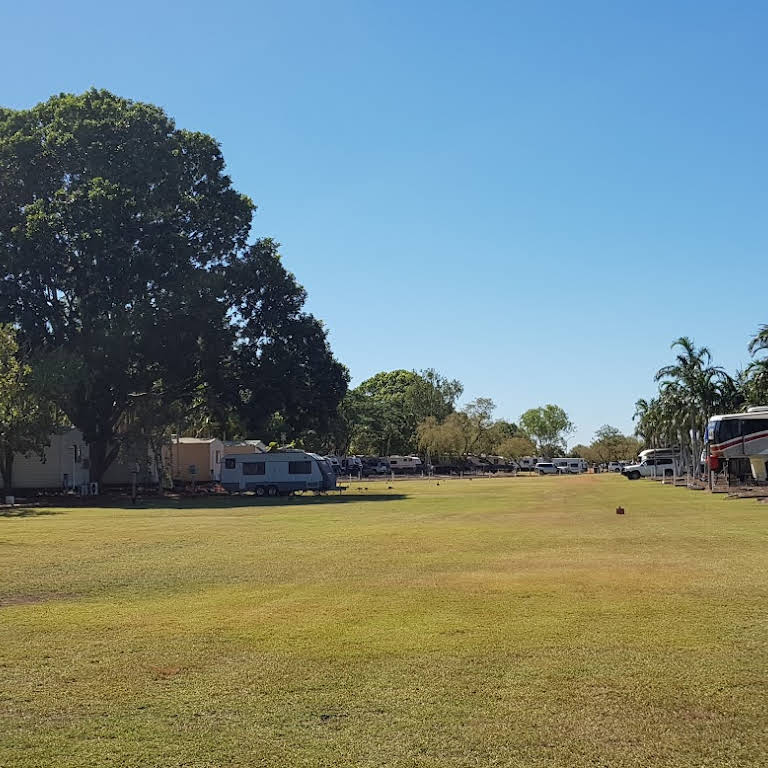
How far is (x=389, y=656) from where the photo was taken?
9055 mm

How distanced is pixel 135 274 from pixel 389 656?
141ft

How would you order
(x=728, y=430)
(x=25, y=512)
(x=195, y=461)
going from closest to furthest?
(x=25, y=512), (x=728, y=430), (x=195, y=461)

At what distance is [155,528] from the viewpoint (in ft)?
87.1

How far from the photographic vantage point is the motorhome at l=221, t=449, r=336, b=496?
49469 mm

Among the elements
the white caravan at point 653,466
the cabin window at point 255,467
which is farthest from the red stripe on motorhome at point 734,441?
the white caravan at point 653,466

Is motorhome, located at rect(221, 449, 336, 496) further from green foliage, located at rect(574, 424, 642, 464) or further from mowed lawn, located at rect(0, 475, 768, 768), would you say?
green foliage, located at rect(574, 424, 642, 464)

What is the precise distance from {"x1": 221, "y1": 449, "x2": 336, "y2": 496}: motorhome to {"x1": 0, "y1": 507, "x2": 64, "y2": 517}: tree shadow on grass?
1184cm

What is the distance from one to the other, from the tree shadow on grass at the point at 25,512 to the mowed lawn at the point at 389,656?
1715cm

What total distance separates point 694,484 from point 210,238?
31.2 metres

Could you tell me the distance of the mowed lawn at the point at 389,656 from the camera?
6.50 m

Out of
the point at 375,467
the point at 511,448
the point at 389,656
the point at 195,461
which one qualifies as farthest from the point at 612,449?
the point at 389,656

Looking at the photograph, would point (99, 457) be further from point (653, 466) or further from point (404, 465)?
point (404, 465)

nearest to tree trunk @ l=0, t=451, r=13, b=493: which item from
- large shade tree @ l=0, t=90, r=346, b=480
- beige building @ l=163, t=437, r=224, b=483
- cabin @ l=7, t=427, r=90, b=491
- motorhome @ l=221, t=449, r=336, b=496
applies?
cabin @ l=7, t=427, r=90, b=491

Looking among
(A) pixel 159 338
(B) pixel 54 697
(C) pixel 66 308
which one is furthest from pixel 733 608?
(C) pixel 66 308
